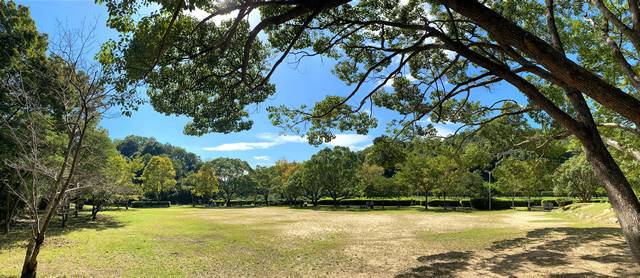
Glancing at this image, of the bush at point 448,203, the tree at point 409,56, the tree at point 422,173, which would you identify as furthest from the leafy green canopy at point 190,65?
the bush at point 448,203

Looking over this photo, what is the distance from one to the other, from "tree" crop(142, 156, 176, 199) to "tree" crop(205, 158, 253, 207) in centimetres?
985

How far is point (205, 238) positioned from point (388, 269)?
10148 millimetres

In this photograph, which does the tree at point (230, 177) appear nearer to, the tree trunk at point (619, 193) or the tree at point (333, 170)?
the tree at point (333, 170)

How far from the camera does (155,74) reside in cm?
659

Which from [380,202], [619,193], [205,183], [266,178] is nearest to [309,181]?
[380,202]

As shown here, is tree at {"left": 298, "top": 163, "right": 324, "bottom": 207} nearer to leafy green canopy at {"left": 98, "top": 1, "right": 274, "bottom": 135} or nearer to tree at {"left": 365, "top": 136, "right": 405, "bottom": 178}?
tree at {"left": 365, "top": 136, "right": 405, "bottom": 178}

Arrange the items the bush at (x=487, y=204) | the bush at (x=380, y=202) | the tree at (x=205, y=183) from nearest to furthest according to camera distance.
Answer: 1. the bush at (x=487, y=204)
2. the bush at (x=380, y=202)
3. the tree at (x=205, y=183)

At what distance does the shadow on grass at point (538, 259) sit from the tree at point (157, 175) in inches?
2250

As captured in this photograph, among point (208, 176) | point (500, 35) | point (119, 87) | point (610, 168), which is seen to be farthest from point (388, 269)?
point (208, 176)

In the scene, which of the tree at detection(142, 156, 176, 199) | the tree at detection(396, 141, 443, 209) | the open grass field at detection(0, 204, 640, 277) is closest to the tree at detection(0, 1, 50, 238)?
the open grass field at detection(0, 204, 640, 277)

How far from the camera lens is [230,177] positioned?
2731 inches

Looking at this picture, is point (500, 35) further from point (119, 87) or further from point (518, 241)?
point (518, 241)

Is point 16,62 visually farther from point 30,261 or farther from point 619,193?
point 619,193

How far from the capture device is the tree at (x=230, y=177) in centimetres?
6519
